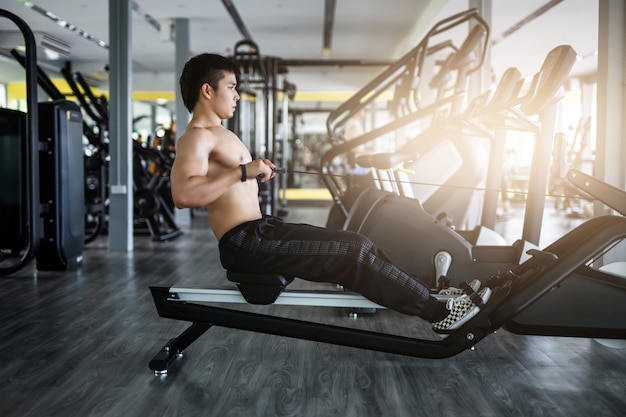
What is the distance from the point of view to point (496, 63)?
1177cm

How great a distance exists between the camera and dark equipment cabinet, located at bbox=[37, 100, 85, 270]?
12.6 feet

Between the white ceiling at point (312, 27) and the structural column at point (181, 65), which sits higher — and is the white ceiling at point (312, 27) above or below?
above

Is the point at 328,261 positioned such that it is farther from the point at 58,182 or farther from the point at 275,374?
the point at 58,182

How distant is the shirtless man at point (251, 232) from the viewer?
5.90ft

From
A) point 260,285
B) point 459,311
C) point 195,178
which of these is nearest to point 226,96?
point 195,178

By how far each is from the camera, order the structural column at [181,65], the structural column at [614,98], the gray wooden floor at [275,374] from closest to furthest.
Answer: the gray wooden floor at [275,374]
the structural column at [614,98]
the structural column at [181,65]

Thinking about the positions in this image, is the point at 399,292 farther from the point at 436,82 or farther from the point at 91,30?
the point at 91,30

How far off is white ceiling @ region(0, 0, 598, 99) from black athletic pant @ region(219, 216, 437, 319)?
511cm

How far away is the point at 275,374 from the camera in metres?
1.96

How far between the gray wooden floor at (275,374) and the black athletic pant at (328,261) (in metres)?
0.31

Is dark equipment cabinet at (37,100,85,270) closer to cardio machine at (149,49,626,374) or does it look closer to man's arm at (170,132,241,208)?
cardio machine at (149,49,626,374)

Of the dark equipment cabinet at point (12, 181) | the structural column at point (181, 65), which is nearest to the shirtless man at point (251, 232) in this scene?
the dark equipment cabinet at point (12, 181)

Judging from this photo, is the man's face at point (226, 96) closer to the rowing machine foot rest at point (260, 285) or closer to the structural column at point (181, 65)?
the rowing machine foot rest at point (260, 285)

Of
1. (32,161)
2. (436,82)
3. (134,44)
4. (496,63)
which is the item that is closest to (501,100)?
Result: (436,82)
